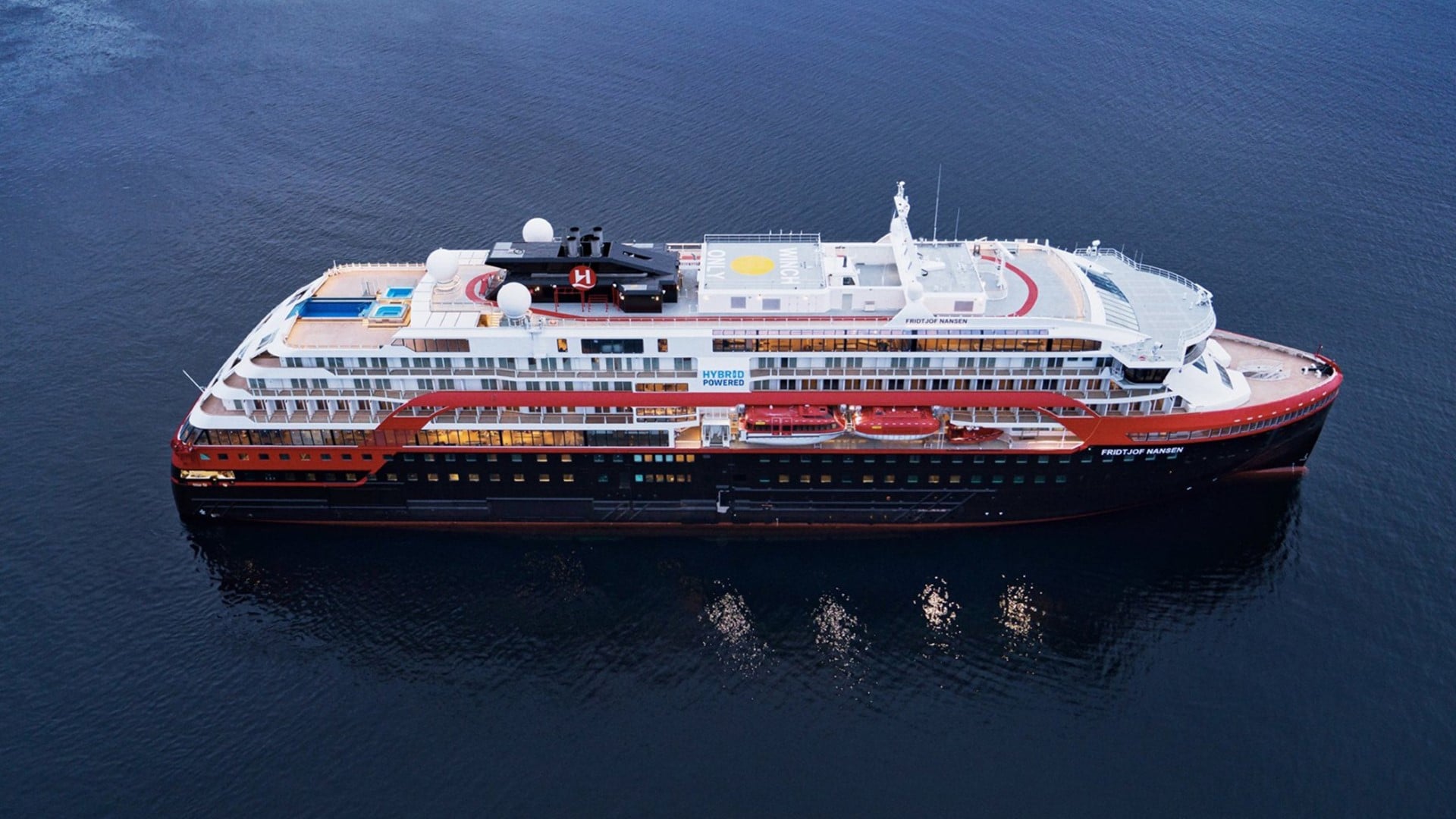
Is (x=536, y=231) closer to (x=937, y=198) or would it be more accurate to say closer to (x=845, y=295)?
(x=845, y=295)

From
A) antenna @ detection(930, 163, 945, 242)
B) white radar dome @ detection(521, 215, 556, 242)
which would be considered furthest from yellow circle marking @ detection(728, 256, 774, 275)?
antenna @ detection(930, 163, 945, 242)

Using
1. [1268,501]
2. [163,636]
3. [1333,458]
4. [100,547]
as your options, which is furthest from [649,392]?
[1333,458]

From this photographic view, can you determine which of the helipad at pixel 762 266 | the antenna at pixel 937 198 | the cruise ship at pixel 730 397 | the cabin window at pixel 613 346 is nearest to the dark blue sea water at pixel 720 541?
the antenna at pixel 937 198

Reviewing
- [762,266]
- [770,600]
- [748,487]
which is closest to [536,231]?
[762,266]

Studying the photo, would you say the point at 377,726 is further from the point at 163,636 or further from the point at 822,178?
the point at 822,178

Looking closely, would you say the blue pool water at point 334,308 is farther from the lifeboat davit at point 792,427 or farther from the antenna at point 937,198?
the antenna at point 937,198

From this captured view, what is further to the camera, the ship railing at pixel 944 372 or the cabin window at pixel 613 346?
the ship railing at pixel 944 372
